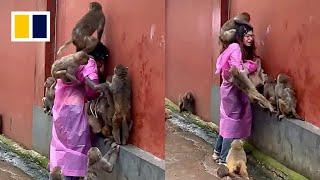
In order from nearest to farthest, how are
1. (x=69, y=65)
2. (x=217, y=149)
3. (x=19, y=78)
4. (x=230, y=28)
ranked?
(x=230, y=28) < (x=217, y=149) < (x=69, y=65) < (x=19, y=78)

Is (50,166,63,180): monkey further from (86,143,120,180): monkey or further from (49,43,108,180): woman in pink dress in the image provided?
(86,143,120,180): monkey

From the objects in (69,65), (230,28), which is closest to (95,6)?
(69,65)

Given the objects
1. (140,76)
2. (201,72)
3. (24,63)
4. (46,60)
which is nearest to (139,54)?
(140,76)

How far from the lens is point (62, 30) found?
1.73 m

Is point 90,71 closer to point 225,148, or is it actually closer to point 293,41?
point 225,148

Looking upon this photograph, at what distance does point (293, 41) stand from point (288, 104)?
161mm

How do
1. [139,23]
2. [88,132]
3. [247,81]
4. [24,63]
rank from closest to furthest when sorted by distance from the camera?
1. [247,81]
2. [139,23]
3. [88,132]
4. [24,63]

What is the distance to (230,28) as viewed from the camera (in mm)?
1297

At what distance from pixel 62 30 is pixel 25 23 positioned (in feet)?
0.70

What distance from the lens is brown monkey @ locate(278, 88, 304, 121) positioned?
1326mm

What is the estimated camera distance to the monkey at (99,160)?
61.7 inches

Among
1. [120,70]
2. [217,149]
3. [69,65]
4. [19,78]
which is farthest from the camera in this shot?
[19,78]

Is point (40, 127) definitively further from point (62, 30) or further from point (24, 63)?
point (62, 30)

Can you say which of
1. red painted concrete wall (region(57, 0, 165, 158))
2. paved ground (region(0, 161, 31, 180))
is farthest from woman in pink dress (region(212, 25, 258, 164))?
paved ground (region(0, 161, 31, 180))
